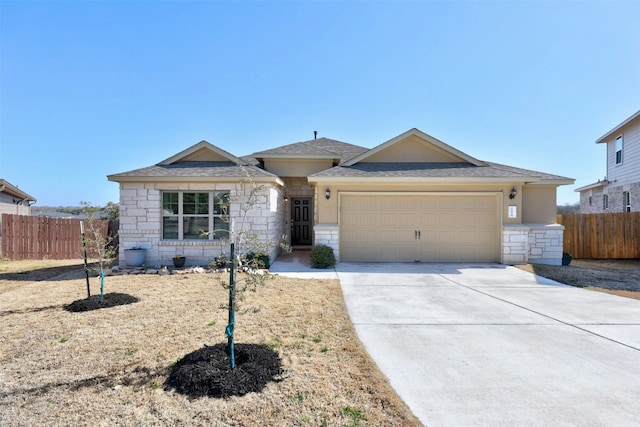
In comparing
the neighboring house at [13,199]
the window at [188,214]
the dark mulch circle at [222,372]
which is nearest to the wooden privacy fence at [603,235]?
the window at [188,214]

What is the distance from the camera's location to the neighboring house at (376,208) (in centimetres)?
959

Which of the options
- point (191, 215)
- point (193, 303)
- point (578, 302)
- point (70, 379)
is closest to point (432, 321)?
point (578, 302)

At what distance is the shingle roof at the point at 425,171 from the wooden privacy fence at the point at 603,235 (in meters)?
3.55

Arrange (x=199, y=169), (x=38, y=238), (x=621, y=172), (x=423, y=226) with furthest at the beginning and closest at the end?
(x=621, y=172), (x=38, y=238), (x=423, y=226), (x=199, y=169)

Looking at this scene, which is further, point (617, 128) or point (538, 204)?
point (617, 128)

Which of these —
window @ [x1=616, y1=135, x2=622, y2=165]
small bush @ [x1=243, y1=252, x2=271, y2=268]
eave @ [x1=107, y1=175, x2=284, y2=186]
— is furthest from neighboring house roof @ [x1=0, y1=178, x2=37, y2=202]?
window @ [x1=616, y1=135, x2=622, y2=165]

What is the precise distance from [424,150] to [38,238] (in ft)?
50.7

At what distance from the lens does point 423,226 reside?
34.0ft

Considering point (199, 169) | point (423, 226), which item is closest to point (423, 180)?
point (423, 226)

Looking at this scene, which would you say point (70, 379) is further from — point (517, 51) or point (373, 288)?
point (517, 51)

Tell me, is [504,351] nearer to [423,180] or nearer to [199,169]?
[423,180]

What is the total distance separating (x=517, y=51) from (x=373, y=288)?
31.5ft

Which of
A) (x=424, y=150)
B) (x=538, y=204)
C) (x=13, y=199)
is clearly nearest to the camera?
(x=538, y=204)

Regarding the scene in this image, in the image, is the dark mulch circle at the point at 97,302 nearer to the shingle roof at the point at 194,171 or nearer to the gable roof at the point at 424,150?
the shingle roof at the point at 194,171
